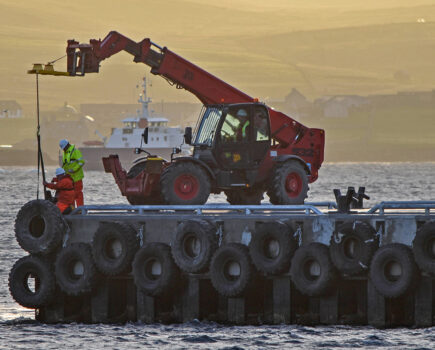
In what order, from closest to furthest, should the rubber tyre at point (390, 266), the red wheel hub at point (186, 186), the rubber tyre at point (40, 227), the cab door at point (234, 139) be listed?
1. the rubber tyre at point (390, 266)
2. the rubber tyre at point (40, 227)
3. the red wheel hub at point (186, 186)
4. the cab door at point (234, 139)

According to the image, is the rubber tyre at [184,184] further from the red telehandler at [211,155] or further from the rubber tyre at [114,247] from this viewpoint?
the rubber tyre at [114,247]

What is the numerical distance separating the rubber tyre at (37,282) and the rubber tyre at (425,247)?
8016 mm

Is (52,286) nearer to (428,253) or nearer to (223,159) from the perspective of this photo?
(223,159)

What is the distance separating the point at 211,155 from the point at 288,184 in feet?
7.13

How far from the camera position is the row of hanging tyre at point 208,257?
20578 millimetres

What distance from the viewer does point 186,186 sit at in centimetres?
2589

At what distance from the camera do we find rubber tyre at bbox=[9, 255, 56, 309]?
931 inches

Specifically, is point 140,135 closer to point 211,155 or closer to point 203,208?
point 211,155

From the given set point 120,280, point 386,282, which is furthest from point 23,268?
point 386,282

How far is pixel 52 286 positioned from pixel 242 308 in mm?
4416

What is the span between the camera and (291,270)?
840 inches

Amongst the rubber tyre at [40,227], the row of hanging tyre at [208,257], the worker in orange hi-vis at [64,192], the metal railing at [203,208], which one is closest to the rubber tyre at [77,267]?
the row of hanging tyre at [208,257]

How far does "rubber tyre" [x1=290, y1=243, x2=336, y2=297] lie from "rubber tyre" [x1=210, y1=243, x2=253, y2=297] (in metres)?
0.96

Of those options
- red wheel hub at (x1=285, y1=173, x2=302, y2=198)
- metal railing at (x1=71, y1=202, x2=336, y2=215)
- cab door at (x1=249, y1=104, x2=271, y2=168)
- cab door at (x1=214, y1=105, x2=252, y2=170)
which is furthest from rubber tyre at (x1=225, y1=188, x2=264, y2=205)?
metal railing at (x1=71, y1=202, x2=336, y2=215)
